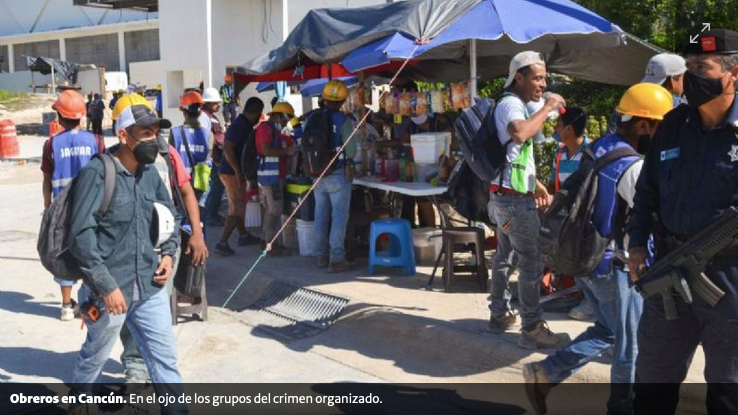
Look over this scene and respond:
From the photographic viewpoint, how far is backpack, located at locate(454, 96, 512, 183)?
215 inches

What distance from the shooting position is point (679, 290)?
11.0 ft

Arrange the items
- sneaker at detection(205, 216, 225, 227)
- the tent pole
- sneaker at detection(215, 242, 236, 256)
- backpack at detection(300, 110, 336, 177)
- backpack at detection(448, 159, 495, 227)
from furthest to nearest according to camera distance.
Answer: sneaker at detection(205, 216, 225, 227)
sneaker at detection(215, 242, 236, 256)
backpack at detection(300, 110, 336, 177)
the tent pole
backpack at detection(448, 159, 495, 227)

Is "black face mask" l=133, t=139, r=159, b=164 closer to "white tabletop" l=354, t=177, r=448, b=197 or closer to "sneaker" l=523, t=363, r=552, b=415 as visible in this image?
"sneaker" l=523, t=363, r=552, b=415

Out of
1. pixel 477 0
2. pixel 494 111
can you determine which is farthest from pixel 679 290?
pixel 477 0

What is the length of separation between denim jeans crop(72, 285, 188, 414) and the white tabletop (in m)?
3.69

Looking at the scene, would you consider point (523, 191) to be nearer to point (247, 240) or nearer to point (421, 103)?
point (421, 103)

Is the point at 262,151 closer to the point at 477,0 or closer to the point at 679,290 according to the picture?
the point at 477,0

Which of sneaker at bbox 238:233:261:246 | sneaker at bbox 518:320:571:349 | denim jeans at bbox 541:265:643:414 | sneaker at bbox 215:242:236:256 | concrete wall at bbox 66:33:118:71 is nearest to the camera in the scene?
denim jeans at bbox 541:265:643:414

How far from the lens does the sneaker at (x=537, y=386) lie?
15.0 feet

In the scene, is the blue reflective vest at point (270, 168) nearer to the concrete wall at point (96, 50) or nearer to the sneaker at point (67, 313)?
the sneaker at point (67, 313)

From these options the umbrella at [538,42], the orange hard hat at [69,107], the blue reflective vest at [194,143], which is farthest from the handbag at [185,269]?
the umbrella at [538,42]

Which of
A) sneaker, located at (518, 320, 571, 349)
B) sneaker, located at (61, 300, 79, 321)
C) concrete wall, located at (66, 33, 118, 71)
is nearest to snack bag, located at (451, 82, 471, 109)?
sneaker, located at (518, 320, 571, 349)

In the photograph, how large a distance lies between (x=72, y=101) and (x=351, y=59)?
102 inches

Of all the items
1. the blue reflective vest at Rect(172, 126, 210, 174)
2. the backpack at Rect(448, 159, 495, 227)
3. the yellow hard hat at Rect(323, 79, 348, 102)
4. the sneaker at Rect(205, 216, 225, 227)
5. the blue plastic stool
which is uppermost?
the yellow hard hat at Rect(323, 79, 348, 102)
